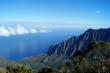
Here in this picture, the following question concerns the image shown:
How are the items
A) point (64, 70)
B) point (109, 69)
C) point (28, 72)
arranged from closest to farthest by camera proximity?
point (109, 69), point (64, 70), point (28, 72)

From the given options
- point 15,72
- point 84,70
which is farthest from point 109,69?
point 15,72

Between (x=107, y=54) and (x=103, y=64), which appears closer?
(x=103, y=64)

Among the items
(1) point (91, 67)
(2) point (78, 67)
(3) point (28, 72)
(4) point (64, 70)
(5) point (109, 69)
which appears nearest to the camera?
(5) point (109, 69)

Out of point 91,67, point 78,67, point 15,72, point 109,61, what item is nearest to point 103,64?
point 109,61

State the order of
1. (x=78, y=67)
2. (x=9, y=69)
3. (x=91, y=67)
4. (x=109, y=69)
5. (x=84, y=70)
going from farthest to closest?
1. (x=9, y=69)
2. (x=78, y=67)
3. (x=84, y=70)
4. (x=91, y=67)
5. (x=109, y=69)

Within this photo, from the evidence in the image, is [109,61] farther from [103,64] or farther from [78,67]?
[78,67]

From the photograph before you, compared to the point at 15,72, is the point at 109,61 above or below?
above

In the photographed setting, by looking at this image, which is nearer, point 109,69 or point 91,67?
point 109,69

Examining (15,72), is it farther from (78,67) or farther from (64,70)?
(78,67)

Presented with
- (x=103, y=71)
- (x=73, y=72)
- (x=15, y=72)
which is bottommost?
(x=15, y=72)
